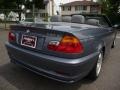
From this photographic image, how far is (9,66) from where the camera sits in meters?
4.71

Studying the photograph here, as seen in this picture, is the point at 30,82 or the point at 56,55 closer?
the point at 56,55

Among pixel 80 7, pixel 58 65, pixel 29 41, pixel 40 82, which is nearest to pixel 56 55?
pixel 58 65

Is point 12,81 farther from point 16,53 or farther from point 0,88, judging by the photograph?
point 16,53

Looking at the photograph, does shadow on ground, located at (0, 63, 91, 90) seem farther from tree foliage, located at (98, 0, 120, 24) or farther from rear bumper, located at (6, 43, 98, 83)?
tree foliage, located at (98, 0, 120, 24)

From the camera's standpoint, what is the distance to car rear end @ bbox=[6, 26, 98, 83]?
120 inches

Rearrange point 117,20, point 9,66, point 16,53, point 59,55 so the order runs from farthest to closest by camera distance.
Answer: point 117,20 → point 9,66 → point 16,53 → point 59,55

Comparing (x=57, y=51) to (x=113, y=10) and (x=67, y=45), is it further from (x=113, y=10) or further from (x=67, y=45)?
(x=113, y=10)

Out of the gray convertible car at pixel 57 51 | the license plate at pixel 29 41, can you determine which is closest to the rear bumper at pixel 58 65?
the gray convertible car at pixel 57 51

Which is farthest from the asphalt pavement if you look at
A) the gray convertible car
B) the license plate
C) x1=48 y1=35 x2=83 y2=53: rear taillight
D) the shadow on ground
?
x1=48 y1=35 x2=83 y2=53: rear taillight

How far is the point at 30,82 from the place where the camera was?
3750 mm

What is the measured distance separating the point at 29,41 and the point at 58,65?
812 mm

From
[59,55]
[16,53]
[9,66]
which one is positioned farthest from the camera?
[9,66]

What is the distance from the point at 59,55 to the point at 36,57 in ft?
1.41

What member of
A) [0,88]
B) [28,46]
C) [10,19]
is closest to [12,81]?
[0,88]
